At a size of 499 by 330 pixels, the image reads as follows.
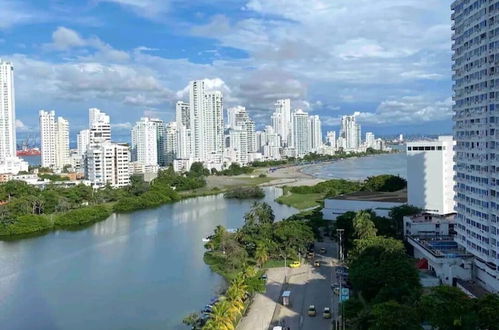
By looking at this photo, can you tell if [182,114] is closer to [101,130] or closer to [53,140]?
[53,140]

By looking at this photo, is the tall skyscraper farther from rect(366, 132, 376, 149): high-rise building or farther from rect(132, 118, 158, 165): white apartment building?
rect(366, 132, 376, 149): high-rise building

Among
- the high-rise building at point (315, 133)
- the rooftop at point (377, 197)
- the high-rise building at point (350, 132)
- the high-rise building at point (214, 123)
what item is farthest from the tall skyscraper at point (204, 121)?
the high-rise building at point (350, 132)

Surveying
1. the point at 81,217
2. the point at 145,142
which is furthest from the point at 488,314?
the point at 145,142

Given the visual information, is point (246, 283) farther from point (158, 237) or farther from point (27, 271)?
point (158, 237)

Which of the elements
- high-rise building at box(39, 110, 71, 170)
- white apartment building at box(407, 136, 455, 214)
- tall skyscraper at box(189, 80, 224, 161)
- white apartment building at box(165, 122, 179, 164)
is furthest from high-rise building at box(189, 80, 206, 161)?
white apartment building at box(407, 136, 455, 214)

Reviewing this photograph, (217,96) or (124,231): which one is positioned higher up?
(217,96)

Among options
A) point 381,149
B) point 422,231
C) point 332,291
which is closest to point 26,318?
point 332,291
